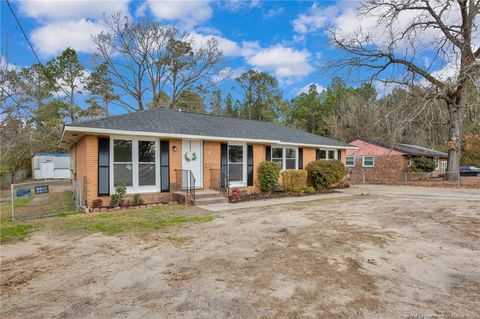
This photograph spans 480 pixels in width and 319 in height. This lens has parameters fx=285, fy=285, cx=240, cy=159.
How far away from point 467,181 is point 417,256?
17.0m

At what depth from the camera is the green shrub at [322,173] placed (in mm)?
13961

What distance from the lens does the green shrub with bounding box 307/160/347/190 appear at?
45.8ft

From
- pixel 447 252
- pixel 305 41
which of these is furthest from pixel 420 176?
pixel 447 252

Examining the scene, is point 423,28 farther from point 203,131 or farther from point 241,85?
point 241,85

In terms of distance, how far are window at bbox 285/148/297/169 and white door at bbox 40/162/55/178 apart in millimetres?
21746

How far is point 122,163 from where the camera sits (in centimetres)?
929

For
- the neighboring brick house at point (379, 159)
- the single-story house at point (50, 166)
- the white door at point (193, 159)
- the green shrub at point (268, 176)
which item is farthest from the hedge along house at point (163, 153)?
the single-story house at point (50, 166)

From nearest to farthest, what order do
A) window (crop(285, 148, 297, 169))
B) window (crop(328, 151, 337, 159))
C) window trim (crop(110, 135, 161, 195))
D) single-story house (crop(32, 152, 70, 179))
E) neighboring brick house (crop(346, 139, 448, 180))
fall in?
1. window trim (crop(110, 135, 161, 195))
2. window (crop(285, 148, 297, 169))
3. window (crop(328, 151, 337, 159))
4. neighboring brick house (crop(346, 139, 448, 180))
5. single-story house (crop(32, 152, 70, 179))

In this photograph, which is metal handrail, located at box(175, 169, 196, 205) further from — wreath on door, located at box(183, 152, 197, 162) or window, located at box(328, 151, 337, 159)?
window, located at box(328, 151, 337, 159)

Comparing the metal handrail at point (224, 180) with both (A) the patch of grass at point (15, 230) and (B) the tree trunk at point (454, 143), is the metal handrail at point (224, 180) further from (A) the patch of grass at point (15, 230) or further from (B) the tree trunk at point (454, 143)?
(B) the tree trunk at point (454, 143)

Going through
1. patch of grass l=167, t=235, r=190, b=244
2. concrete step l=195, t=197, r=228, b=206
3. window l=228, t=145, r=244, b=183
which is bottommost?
patch of grass l=167, t=235, r=190, b=244

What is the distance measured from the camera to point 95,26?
22344 mm

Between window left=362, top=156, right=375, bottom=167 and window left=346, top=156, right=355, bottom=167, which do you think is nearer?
window left=362, top=156, right=375, bottom=167

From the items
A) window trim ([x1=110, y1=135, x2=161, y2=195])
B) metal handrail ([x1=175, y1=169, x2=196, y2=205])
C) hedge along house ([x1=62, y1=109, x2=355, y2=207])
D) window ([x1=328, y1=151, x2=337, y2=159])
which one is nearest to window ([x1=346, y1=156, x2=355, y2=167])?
window ([x1=328, y1=151, x2=337, y2=159])
